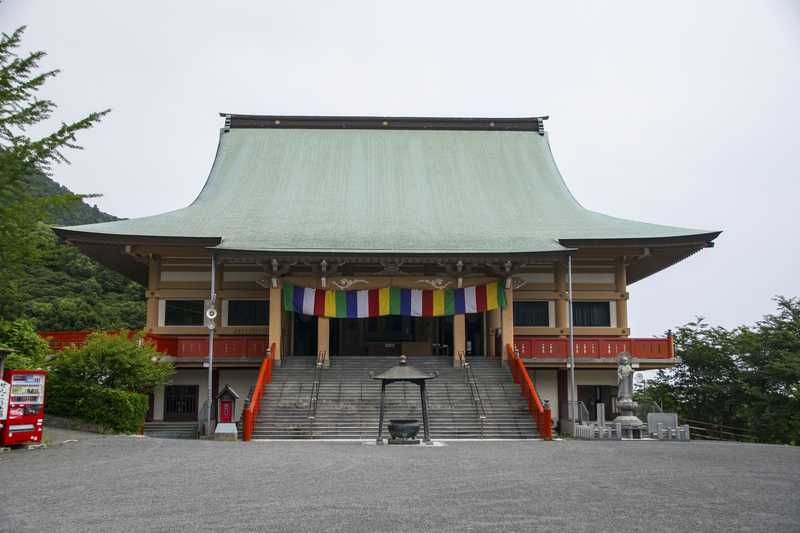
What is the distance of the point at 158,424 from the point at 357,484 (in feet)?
52.6

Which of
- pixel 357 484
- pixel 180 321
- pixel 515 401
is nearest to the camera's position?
pixel 357 484

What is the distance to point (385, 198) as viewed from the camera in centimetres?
3028

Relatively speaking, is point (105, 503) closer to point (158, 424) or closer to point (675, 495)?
point (675, 495)

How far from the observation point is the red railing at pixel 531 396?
20.4 meters

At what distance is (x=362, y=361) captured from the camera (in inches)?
993

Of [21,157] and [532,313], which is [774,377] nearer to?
[532,313]

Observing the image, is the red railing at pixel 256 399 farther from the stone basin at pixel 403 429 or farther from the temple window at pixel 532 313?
the temple window at pixel 532 313

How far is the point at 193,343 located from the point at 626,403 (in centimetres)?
1403

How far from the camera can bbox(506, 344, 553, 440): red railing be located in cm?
2038

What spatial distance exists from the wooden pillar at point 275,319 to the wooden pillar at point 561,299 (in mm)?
10328

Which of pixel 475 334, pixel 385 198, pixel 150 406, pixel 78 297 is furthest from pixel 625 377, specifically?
pixel 78 297

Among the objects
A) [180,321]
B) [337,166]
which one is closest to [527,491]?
[180,321]

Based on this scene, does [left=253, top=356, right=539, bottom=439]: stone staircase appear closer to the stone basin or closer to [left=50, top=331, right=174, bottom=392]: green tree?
the stone basin

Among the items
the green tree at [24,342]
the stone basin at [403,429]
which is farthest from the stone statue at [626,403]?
the green tree at [24,342]
